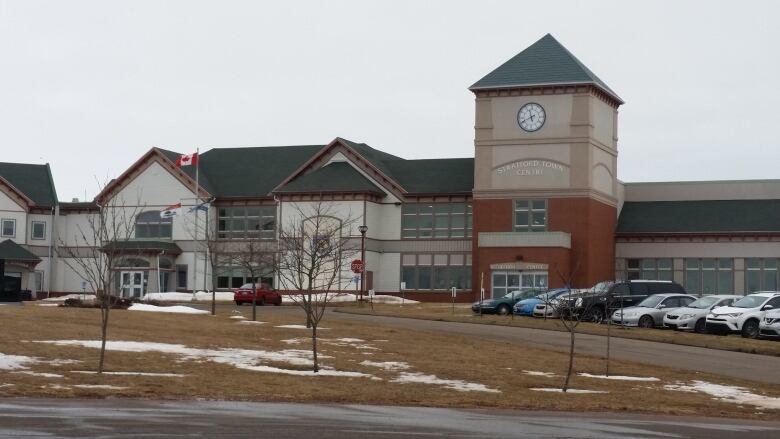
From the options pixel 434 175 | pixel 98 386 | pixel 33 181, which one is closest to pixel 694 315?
pixel 98 386

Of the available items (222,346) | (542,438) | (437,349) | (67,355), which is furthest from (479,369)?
(542,438)

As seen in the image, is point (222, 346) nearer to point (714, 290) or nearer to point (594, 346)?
point (594, 346)

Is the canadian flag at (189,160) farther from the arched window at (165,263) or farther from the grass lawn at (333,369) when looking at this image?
the grass lawn at (333,369)

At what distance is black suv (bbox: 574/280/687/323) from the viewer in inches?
1944

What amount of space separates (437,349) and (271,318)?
13.7 m

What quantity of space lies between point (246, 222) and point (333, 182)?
26.3 feet

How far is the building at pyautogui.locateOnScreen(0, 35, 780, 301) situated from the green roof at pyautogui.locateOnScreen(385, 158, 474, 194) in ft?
0.47

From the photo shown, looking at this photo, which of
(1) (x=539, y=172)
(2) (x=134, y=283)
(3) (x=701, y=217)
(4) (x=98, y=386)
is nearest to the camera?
(4) (x=98, y=386)

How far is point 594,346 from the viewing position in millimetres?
39656

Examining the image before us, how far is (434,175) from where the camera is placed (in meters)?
80.6

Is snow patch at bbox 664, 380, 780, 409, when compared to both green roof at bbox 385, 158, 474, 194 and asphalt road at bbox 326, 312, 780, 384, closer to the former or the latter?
asphalt road at bbox 326, 312, 780, 384

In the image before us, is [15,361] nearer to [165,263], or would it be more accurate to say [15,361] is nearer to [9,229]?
[165,263]

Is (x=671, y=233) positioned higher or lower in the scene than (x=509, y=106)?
lower

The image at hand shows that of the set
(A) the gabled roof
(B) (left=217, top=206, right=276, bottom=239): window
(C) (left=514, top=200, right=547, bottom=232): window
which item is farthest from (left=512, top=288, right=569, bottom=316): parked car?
(A) the gabled roof
